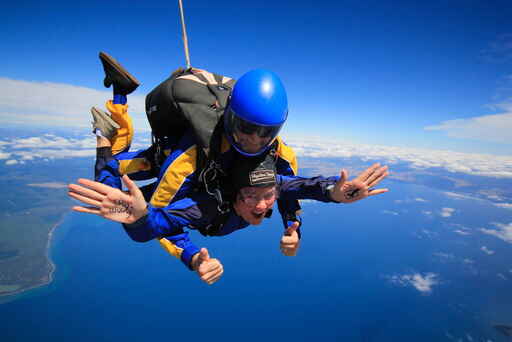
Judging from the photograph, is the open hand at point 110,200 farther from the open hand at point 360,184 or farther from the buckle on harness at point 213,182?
the open hand at point 360,184

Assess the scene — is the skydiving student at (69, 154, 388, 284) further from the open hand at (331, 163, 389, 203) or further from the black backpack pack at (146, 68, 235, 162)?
the black backpack pack at (146, 68, 235, 162)

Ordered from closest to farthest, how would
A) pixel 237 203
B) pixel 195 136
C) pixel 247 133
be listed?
pixel 247 133 < pixel 195 136 < pixel 237 203

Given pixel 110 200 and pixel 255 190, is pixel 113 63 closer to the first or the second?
pixel 110 200

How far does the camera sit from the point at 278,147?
2.69 metres

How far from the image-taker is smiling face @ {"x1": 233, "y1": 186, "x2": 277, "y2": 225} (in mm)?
2314

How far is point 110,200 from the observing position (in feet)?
4.90

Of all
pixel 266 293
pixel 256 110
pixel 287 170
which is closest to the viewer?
pixel 256 110

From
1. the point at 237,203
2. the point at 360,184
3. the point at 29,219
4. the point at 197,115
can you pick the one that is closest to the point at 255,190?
the point at 237,203

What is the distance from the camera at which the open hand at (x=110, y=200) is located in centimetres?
142

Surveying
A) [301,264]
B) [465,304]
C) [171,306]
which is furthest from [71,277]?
[465,304]

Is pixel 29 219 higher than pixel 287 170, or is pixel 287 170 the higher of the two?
pixel 287 170

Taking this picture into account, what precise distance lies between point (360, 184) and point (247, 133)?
1149 mm

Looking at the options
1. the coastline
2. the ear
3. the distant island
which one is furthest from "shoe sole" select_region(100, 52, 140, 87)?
the distant island

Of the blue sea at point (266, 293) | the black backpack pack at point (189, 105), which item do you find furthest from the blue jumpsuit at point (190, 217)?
the blue sea at point (266, 293)
